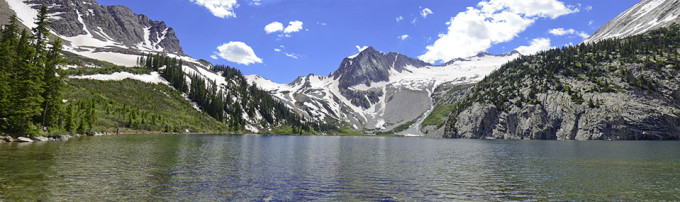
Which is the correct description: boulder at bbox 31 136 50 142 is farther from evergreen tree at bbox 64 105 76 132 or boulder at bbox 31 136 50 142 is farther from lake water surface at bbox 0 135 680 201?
lake water surface at bbox 0 135 680 201

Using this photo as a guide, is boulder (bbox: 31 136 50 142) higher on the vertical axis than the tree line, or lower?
lower

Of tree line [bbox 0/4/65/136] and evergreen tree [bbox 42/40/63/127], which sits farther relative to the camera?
evergreen tree [bbox 42/40/63/127]

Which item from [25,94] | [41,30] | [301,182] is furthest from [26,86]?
[301,182]

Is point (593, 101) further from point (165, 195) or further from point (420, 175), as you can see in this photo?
point (165, 195)

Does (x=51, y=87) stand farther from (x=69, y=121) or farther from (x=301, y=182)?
(x=301, y=182)

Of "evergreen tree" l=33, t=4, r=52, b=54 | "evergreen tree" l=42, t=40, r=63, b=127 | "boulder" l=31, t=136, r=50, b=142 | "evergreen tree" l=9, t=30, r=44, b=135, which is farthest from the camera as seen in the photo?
"evergreen tree" l=33, t=4, r=52, b=54

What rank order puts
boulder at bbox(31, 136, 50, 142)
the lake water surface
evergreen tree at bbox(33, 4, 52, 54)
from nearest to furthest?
the lake water surface
boulder at bbox(31, 136, 50, 142)
evergreen tree at bbox(33, 4, 52, 54)

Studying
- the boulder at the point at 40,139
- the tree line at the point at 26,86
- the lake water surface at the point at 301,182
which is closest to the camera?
the lake water surface at the point at 301,182

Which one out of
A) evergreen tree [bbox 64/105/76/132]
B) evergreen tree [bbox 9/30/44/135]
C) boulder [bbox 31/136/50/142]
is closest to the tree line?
evergreen tree [bbox 9/30/44/135]

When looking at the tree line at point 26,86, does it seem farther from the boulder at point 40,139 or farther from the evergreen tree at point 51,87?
the boulder at point 40,139

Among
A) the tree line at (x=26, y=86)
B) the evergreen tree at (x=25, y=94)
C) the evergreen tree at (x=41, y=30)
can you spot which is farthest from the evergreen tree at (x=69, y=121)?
the evergreen tree at (x=25, y=94)

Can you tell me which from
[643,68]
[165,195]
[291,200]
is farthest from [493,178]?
[643,68]

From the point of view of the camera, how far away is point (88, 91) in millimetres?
159000

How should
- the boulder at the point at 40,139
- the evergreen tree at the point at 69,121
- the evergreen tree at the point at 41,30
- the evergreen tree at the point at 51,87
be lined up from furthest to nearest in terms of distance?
the evergreen tree at the point at 69,121 < the evergreen tree at the point at 41,30 < the evergreen tree at the point at 51,87 < the boulder at the point at 40,139
